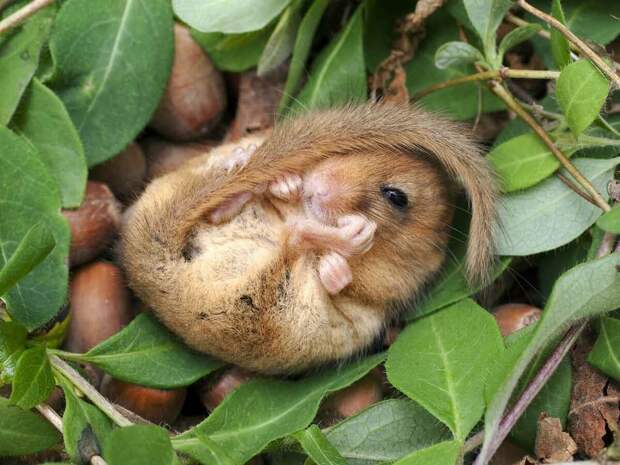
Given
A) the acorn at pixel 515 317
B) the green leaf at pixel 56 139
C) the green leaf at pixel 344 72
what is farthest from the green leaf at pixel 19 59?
the acorn at pixel 515 317

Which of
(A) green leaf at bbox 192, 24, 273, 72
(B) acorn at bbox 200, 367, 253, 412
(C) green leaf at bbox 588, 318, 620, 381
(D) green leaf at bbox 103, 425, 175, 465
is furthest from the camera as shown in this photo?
(A) green leaf at bbox 192, 24, 273, 72

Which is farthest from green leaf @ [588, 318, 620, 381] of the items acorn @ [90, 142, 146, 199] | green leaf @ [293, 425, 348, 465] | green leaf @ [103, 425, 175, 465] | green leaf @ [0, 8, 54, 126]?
green leaf @ [0, 8, 54, 126]

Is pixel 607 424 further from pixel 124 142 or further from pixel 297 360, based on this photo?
pixel 124 142

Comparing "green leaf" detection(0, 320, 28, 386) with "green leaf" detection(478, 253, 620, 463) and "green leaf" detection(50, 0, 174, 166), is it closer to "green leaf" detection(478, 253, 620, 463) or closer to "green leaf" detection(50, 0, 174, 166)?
"green leaf" detection(50, 0, 174, 166)

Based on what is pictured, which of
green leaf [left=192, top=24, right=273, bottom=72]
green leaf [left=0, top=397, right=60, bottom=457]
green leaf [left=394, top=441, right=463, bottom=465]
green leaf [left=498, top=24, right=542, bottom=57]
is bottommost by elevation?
green leaf [left=0, top=397, right=60, bottom=457]

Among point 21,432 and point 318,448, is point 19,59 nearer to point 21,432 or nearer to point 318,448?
point 21,432

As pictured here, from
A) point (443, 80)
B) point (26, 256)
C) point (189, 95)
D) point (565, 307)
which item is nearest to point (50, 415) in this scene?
point (26, 256)
